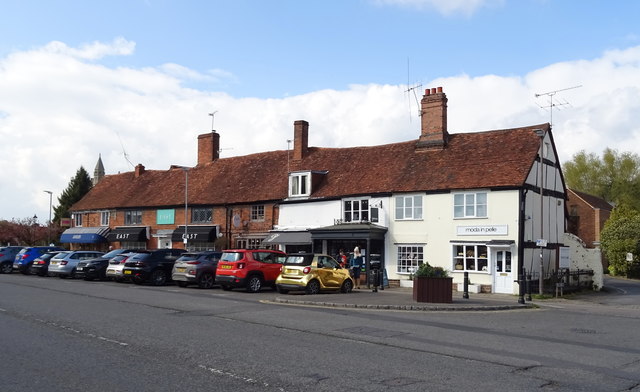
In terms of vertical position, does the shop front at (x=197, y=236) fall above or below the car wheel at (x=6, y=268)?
above

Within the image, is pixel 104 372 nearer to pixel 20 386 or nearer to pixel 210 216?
pixel 20 386

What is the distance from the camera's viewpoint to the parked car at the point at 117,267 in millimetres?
27406

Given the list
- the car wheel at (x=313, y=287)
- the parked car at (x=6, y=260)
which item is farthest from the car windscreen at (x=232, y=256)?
the parked car at (x=6, y=260)

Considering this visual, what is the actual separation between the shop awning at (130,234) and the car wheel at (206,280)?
1862cm

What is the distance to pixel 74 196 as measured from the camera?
8462 cm

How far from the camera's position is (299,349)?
10172 mm

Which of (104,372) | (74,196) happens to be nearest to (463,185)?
(104,372)

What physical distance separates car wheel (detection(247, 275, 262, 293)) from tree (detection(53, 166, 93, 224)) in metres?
69.0

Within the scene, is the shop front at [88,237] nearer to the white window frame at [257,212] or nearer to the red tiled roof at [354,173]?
the red tiled roof at [354,173]

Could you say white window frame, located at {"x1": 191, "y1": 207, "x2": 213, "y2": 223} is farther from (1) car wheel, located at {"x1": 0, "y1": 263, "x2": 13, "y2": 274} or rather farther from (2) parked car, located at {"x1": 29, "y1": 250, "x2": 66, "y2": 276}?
(1) car wheel, located at {"x1": 0, "y1": 263, "x2": 13, "y2": 274}

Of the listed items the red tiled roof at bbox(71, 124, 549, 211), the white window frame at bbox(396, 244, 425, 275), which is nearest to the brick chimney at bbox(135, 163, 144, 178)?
the red tiled roof at bbox(71, 124, 549, 211)

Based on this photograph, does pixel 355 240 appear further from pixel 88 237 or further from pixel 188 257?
pixel 88 237

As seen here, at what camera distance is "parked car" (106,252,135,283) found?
89.9 feet

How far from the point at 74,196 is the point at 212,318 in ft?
254
